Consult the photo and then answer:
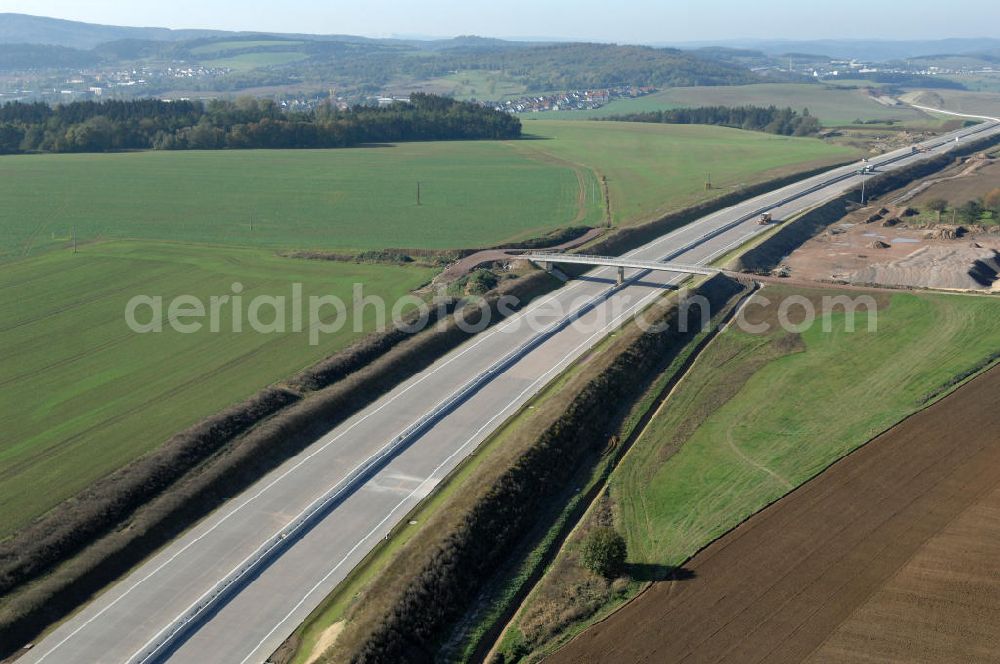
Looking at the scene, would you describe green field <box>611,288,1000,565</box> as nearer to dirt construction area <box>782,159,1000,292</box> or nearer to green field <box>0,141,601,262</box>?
dirt construction area <box>782,159,1000,292</box>

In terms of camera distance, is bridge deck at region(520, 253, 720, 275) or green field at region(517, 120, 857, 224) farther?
green field at region(517, 120, 857, 224)

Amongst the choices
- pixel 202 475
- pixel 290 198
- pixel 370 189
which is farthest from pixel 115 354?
pixel 370 189

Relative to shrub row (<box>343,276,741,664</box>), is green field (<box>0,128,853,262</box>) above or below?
above

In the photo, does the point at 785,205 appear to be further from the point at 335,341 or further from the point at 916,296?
the point at 335,341

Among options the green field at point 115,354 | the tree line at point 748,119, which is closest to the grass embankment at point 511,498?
the green field at point 115,354

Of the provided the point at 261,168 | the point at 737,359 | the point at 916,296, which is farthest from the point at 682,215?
the point at 261,168

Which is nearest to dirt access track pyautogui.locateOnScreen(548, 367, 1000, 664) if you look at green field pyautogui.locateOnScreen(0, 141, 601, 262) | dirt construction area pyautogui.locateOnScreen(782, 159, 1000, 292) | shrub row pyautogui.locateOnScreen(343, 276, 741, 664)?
shrub row pyautogui.locateOnScreen(343, 276, 741, 664)

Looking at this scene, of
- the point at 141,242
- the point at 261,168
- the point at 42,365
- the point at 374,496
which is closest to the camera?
the point at 374,496
